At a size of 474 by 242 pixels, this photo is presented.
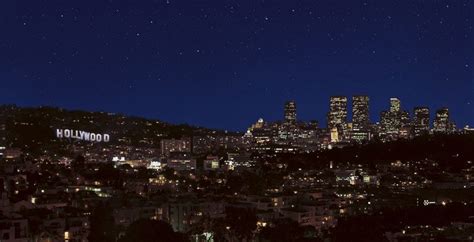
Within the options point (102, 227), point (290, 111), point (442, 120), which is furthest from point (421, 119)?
point (102, 227)

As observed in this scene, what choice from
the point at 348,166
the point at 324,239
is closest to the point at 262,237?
the point at 324,239

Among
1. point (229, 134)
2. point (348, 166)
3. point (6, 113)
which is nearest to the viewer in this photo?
point (348, 166)

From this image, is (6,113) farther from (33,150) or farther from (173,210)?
(173,210)

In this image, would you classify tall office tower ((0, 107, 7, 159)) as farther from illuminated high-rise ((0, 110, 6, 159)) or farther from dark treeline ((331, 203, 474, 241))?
dark treeline ((331, 203, 474, 241))

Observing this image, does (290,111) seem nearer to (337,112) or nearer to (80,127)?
(337,112)

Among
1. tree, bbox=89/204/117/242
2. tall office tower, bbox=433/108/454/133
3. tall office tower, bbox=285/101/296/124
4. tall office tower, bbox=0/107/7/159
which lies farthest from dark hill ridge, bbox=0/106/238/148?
tree, bbox=89/204/117/242

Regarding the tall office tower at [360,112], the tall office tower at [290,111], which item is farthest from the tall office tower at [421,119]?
the tall office tower at [290,111]
